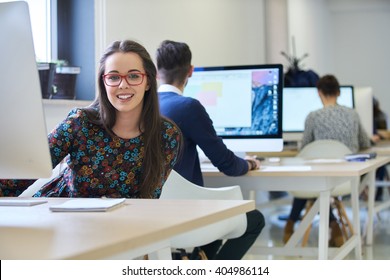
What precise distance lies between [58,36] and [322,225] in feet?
6.34

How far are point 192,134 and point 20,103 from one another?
1.22 m

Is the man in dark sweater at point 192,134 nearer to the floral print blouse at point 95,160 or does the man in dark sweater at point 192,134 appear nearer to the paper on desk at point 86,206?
the floral print blouse at point 95,160

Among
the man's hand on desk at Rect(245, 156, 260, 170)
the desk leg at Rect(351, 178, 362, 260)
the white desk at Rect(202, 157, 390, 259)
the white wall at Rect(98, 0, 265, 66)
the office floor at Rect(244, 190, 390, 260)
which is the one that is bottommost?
the office floor at Rect(244, 190, 390, 260)

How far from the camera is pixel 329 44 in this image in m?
9.62

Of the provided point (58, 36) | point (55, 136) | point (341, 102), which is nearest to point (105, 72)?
point (55, 136)

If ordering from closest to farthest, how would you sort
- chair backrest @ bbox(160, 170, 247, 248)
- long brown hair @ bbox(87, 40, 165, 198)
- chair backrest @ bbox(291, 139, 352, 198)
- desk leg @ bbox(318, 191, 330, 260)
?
long brown hair @ bbox(87, 40, 165, 198) → chair backrest @ bbox(160, 170, 247, 248) → desk leg @ bbox(318, 191, 330, 260) → chair backrest @ bbox(291, 139, 352, 198)

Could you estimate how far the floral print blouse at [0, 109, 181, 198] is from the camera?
5.85 feet

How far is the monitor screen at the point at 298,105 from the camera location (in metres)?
4.51

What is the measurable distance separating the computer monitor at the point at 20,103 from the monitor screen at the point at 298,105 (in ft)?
11.1

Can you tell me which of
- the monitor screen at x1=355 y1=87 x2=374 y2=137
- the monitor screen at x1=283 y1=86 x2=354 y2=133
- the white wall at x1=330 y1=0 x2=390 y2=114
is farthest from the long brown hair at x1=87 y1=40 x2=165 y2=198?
the white wall at x1=330 y1=0 x2=390 y2=114

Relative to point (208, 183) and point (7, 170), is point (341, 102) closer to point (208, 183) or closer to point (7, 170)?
point (208, 183)

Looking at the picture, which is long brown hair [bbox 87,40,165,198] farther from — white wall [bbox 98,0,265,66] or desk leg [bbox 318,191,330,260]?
white wall [bbox 98,0,265,66]

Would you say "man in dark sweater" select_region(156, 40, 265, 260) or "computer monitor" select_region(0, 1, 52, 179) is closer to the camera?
"computer monitor" select_region(0, 1, 52, 179)
